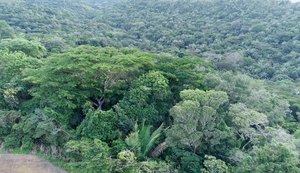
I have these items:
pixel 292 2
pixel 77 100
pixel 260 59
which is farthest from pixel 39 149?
pixel 292 2

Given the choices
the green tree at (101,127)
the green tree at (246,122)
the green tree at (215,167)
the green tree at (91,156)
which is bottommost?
the green tree at (91,156)

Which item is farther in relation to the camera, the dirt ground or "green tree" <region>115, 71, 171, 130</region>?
"green tree" <region>115, 71, 171, 130</region>

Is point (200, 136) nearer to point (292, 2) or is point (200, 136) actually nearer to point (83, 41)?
point (83, 41)

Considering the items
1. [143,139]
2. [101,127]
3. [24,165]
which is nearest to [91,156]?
[101,127]

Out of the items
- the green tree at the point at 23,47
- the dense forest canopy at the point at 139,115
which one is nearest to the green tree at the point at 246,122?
the dense forest canopy at the point at 139,115

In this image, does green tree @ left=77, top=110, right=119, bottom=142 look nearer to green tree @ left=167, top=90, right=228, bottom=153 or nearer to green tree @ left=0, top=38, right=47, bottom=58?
green tree @ left=167, top=90, right=228, bottom=153

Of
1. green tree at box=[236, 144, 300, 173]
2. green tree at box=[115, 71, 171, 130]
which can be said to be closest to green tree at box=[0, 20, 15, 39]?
green tree at box=[115, 71, 171, 130]

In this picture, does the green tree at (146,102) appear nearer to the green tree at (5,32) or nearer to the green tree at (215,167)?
the green tree at (215,167)

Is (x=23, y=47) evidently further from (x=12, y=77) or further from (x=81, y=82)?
(x=81, y=82)
